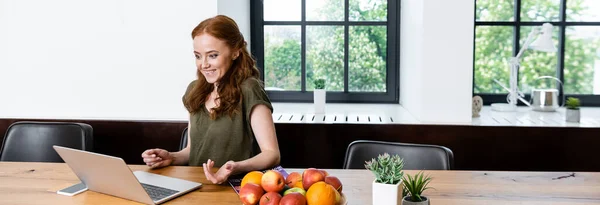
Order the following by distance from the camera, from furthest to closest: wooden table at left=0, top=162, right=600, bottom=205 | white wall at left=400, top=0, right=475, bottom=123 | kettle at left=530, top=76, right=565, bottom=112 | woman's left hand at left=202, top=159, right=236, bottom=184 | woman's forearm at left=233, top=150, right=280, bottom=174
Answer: kettle at left=530, top=76, right=565, bottom=112
white wall at left=400, top=0, right=475, bottom=123
woman's forearm at left=233, top=150, right=280, bottom=174
woman's left hand at left=202, top=159, right=236, bottom=184
wooden table at left=0, top=162, right=600, bottom=205

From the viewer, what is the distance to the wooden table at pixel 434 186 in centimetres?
194

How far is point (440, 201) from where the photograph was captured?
1922mm

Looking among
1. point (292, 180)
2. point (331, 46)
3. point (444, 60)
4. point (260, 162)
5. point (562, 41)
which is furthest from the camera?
point (331, 46)

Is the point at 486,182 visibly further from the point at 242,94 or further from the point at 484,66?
the point at 484,66

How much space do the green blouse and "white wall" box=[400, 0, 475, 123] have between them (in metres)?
1.05

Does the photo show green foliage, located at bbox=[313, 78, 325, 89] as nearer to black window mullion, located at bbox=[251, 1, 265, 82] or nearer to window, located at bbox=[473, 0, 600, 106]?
black window mullion, located at bbox=[251, 1, 265, 82]

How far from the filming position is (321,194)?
1667 millimetres

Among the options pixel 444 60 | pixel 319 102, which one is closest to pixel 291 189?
pixel 444 60

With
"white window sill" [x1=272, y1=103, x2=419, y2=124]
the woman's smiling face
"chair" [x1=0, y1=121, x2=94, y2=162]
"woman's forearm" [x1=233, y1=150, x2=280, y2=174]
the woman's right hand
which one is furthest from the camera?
"white window sill" [x1=272, y1=103, x2=419, y2=124]

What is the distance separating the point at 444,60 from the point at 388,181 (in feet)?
5.60

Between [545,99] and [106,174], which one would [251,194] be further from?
[545,99]

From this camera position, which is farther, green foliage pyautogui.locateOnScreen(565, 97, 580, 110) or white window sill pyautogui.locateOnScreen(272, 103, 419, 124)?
white window sill pyautogui.locateOnScreen(272, 103, 419, 124)

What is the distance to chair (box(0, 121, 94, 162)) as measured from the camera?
10.2ft

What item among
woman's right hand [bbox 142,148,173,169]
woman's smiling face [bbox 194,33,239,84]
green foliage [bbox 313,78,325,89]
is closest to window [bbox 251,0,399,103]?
green foliage [bbox 313,78,325,89]
